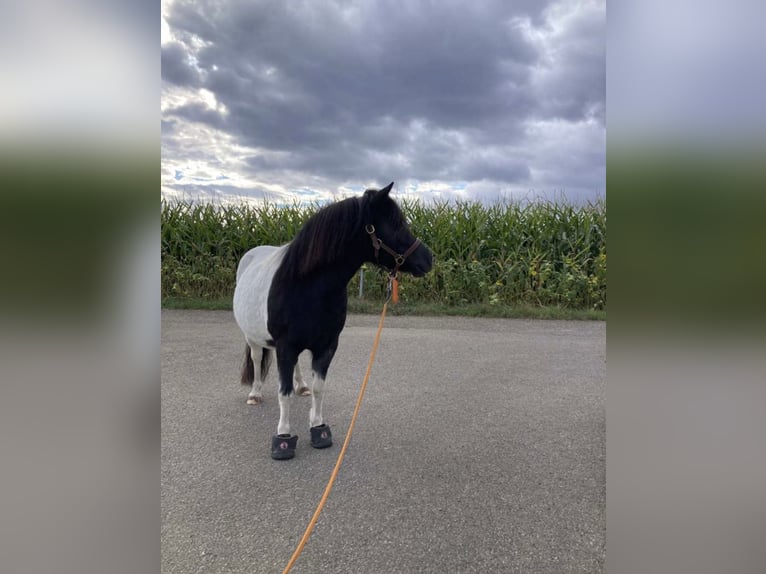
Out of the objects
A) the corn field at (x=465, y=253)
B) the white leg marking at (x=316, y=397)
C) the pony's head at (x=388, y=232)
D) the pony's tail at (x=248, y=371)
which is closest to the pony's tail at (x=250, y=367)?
the pony's tail at (x=248, y=371)

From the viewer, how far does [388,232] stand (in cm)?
229

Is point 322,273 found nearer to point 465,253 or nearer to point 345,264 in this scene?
point 345,264

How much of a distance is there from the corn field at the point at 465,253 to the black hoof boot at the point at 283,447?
4.92 metres

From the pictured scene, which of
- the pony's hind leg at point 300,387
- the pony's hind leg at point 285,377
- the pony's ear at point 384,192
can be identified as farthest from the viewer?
the pony's hind leg at point 300,387

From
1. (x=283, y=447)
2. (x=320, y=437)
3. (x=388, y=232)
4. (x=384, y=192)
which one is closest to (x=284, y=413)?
(x=283, y=447)

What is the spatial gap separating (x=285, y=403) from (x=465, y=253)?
576 cm

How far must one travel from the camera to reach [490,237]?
7.66 metres

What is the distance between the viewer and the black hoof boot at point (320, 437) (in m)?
2.68

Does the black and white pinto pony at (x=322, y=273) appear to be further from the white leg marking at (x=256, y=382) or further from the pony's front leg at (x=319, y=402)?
the white leg marking at (x=256, y=382)
